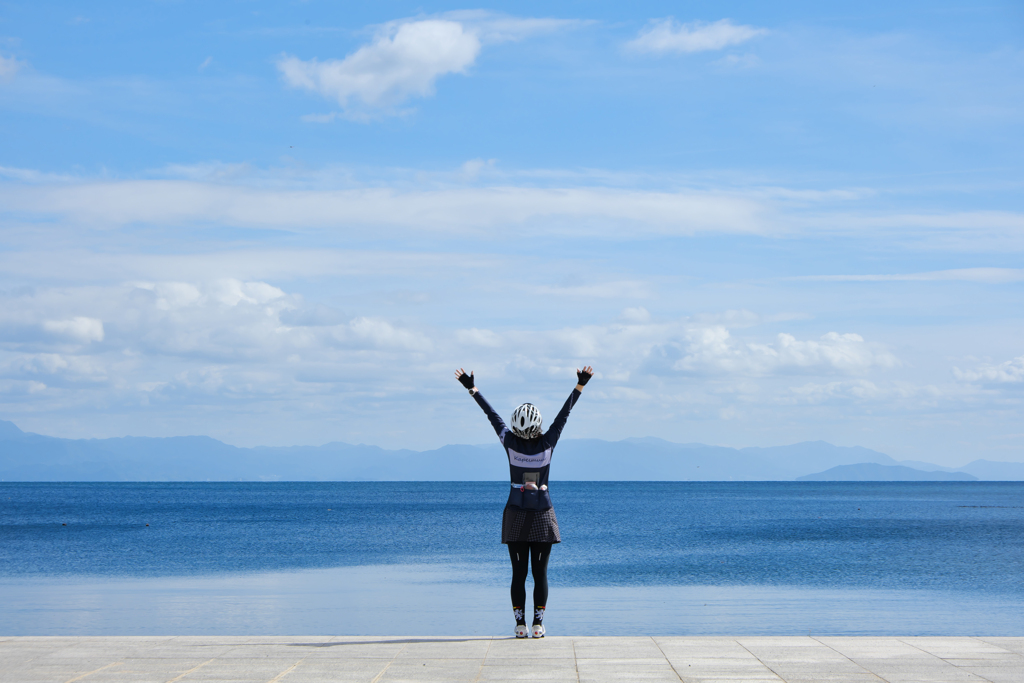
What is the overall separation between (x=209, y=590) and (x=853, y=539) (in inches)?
1721

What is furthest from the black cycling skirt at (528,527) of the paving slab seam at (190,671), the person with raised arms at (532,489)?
the paving slab seam at (190,671)

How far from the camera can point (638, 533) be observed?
6378cm

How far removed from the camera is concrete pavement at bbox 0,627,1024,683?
24.7 feet

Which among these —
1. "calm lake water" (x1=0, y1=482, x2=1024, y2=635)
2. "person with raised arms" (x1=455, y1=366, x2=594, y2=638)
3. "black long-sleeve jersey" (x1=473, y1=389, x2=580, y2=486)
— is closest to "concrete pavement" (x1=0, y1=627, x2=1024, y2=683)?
"person with raised arms" (x1=455, y1=366, x2=594, y2=638)

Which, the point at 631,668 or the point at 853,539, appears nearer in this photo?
the point at 631,668

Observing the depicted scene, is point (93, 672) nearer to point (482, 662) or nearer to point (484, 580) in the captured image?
point (482, 662)

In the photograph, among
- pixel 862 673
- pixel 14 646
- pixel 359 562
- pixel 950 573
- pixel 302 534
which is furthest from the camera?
pixel 302 534

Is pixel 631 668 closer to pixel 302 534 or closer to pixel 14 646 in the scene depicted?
pixel 14 646

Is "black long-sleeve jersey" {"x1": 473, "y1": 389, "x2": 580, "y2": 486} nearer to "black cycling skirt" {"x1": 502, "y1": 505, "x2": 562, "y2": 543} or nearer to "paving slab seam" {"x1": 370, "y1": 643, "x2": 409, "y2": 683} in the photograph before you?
"black cycling skirt" {"x1": 502, "y1": 505, "x2": 562, "y2": 543}

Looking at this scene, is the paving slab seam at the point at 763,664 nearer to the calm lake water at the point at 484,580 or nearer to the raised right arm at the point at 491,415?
the raised right arm at the point at 491,415

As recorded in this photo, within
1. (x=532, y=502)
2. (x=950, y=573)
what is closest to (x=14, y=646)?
(x=532, y=502)

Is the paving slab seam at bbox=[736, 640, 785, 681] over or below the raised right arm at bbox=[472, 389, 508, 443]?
below

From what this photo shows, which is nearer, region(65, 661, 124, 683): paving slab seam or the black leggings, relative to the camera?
region(65, 661, 124, 683): paving slab seam

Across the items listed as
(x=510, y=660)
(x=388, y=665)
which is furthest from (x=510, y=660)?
(x=388, y=665)
